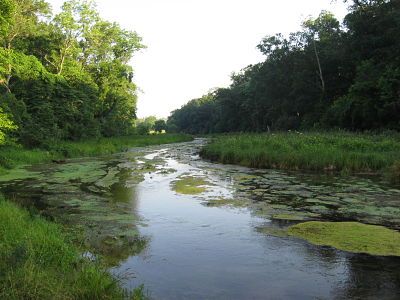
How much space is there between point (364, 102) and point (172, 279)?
98.1 ft

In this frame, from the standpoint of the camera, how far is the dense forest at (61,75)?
82.0 ft

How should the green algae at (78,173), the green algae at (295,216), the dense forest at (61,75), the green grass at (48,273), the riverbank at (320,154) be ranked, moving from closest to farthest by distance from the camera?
1. the green grass at (48,273)
2. the green algae at (295,216)
3. the green algae at (78,173)
4. the riverbank at (320,154)
5. the dense forest at (61,75)

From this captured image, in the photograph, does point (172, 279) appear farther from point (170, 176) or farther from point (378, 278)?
point (170, 176)

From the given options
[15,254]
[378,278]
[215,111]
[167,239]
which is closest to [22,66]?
[167,239]

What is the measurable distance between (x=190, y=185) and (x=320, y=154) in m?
7.15

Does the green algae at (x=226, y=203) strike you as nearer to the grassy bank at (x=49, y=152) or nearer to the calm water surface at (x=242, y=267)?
the calm water surface at (x=242, y=267)

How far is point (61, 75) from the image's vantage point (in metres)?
33.7

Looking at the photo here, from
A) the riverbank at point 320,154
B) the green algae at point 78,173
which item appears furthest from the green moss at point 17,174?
the riverbank at point 320,154

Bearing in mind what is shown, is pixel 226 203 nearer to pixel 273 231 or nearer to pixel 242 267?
pixel 273 231

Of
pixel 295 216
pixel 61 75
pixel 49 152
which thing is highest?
pixel 61 75

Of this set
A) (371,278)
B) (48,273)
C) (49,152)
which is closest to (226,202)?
(371,278)

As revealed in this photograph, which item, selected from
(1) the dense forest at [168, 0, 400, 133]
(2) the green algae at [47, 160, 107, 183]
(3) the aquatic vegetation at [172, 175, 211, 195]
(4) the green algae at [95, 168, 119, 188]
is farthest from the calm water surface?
(1) the dense forest at [168, 0, 400, 133]

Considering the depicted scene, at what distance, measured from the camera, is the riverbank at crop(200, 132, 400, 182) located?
1688cm

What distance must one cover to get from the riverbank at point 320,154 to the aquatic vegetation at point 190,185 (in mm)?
4779
